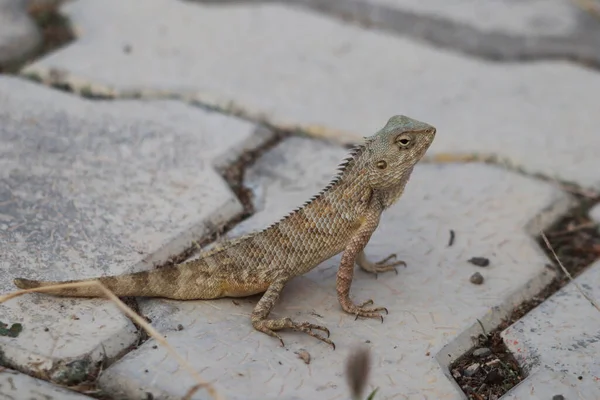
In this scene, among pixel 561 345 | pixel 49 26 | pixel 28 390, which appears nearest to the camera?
pixel 28 390

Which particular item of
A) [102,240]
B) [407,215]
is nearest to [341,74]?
[407,215]

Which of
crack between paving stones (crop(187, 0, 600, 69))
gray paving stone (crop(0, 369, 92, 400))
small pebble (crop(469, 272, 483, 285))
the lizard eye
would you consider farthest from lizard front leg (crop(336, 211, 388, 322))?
crack between paving stones (crop(187, 0, 600, 69))

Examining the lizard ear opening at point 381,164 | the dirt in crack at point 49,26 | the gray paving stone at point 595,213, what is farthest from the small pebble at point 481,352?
the dirt in crack at point 49,26

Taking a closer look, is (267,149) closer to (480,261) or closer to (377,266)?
(377,266)

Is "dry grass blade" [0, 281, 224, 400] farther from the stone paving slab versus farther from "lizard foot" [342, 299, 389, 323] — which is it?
the stone paving slab

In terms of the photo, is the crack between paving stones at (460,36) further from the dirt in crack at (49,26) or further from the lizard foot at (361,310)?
the lizard foot at (361,310)

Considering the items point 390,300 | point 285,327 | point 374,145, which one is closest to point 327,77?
point 374,145

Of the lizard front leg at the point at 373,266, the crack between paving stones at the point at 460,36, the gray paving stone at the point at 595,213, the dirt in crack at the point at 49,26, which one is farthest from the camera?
the crack between paving stones at the point at 460,36
